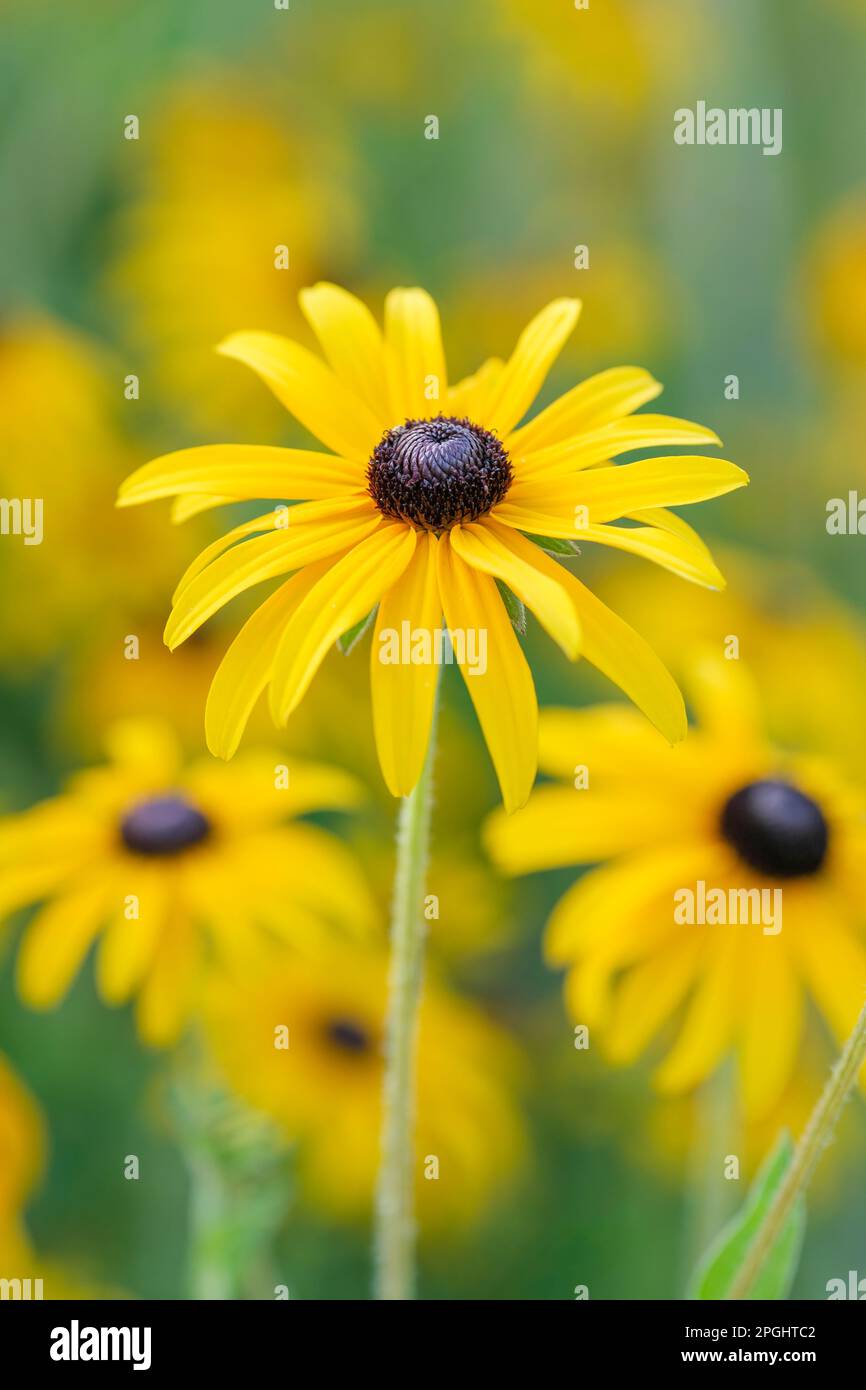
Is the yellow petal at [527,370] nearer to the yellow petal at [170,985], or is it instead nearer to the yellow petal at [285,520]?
the yellow petal at [285,520]

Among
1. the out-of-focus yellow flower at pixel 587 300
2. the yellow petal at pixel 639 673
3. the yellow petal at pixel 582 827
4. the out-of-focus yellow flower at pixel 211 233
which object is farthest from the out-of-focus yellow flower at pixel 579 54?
the yellow petal at pixel 639 673

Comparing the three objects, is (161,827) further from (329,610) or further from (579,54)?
(579,54)

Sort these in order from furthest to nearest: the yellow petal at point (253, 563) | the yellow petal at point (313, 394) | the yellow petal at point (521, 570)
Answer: the yellow petal at point (313, 394) → the yellow petal at point (253, 563) → the yellow petal at point (521, 570)

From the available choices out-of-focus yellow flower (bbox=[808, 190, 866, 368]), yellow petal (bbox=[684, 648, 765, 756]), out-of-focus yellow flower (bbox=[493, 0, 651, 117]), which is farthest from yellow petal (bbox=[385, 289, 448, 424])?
out-of-focus yellow flower (bbox=[493, 0, 651, 117])

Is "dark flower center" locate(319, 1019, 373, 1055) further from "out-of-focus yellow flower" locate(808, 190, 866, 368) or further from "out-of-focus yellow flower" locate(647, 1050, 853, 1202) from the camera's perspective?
"out-of-focus yellow flower" locate(808, 190, 866, 368)

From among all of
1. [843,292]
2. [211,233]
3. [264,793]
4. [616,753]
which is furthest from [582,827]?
[843,292]

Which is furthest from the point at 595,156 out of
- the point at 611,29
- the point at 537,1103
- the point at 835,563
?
the point at 537,1103
